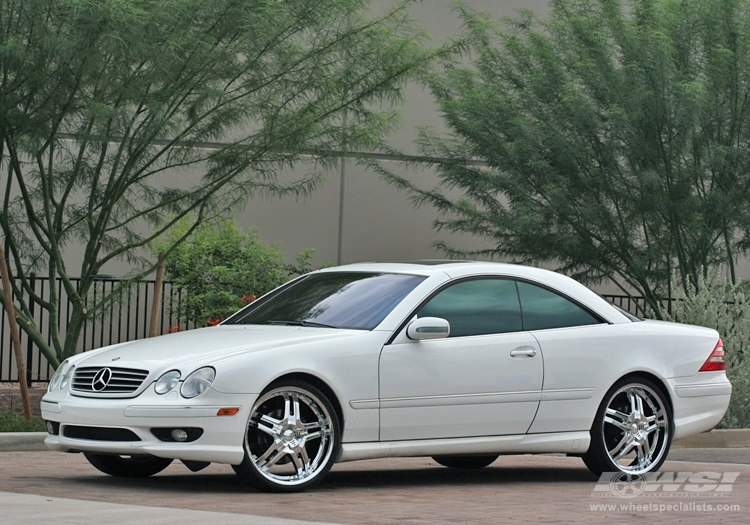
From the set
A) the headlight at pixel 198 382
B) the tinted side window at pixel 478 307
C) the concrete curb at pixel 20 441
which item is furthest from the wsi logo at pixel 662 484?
the concrete curb at pixel 20 441

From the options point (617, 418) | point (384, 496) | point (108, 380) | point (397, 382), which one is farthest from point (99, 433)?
point (617, 418)

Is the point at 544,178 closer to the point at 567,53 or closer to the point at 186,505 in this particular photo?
the point at 567,53

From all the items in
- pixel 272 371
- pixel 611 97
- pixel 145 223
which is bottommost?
pixel 272 371

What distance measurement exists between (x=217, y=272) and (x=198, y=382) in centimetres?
1054

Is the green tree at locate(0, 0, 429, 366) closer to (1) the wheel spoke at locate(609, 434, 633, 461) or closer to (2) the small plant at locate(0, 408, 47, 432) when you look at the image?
(2) the small plant at locate(0, 408, 47, 432)

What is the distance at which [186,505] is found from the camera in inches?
310

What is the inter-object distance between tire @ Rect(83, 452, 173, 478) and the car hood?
0.78m

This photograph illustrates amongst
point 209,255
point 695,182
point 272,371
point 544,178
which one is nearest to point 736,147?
point 695,182

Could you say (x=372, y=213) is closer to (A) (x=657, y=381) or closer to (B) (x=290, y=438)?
(A) (x=657, y=381)

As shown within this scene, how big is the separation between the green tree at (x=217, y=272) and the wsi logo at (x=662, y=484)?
9.08 m

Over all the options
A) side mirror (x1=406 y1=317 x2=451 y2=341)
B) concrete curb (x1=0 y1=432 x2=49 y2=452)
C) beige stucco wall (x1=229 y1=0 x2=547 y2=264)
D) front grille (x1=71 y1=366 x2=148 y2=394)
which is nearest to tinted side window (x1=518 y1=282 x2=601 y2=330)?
side mirror (x1=406 y1=317 x2=451 y2=341)

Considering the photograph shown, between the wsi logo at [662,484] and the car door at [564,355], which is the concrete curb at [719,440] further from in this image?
the car door at [564,355]

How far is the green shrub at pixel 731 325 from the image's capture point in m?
15.3

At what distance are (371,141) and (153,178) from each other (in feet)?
17.2
